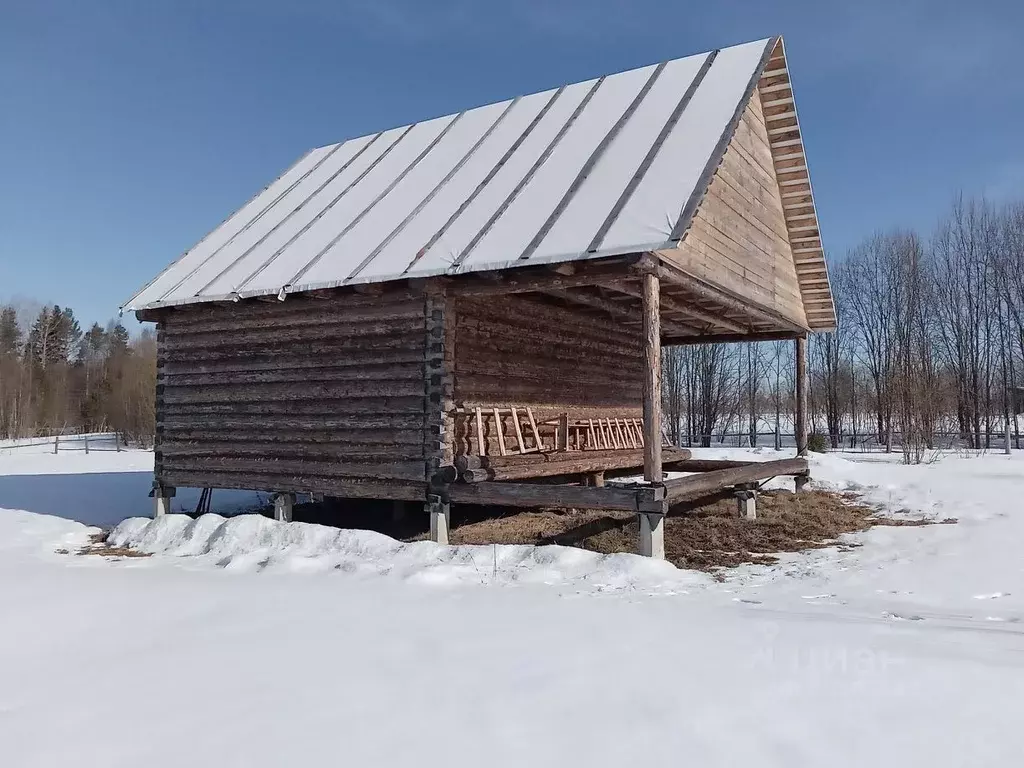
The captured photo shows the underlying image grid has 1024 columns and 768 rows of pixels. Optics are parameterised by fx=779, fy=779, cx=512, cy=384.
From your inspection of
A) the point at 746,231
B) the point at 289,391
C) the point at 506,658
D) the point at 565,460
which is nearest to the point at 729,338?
the point at 746,231

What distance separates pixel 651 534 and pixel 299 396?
A: 6.20 m

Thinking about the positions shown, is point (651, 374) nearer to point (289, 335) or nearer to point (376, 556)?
point (376, 556)

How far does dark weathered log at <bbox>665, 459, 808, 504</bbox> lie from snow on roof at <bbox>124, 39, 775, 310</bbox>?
3026 millimetres

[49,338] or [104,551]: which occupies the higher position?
[49,338]

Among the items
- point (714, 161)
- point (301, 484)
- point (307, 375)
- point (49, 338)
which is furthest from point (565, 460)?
point (49, 338)

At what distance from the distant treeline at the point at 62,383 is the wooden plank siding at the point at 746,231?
1647 inches

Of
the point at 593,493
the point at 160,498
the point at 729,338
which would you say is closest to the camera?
the point at 593,493

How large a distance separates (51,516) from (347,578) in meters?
8.95

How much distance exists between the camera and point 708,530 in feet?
37.0

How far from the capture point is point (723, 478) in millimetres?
11734

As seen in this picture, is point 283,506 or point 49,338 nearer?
point 283,506

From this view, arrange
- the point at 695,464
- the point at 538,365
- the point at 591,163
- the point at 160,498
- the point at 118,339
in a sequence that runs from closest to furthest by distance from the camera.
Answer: the point at 591,163
the point at 538,365
the point at 160,498
the point at 695,464
the point at 118,339

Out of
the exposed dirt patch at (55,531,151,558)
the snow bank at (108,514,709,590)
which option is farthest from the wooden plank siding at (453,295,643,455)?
the exposed dirt patch at (55,531,151,558)

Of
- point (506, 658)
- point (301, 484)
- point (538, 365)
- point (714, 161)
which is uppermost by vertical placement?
point (714, 161)
